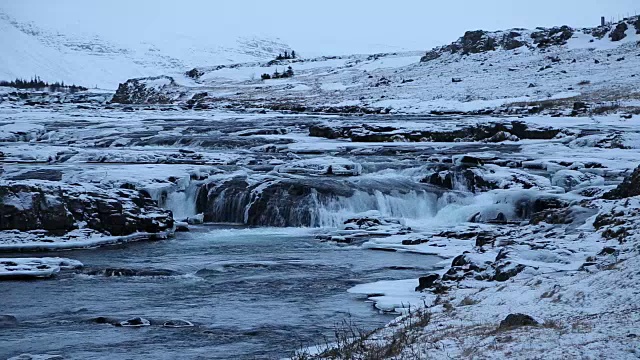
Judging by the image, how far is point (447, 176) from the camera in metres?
20.0

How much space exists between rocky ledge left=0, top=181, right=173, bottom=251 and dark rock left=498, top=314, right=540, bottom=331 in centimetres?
1039

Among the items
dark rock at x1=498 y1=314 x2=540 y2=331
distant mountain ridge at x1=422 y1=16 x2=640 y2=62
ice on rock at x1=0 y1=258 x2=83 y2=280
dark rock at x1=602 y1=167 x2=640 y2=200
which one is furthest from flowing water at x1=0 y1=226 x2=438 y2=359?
distant mountain ridge at x1=422 y1=16 x2=640 y2=62

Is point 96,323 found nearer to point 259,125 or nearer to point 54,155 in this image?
point 54,155

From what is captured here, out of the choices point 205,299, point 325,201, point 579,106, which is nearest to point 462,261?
point 205,299

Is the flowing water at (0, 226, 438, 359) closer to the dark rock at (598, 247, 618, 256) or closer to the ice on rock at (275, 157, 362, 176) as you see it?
the dark rock at (598, 247, 618, 256)

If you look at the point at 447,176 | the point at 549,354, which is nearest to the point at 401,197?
the point at 447,176

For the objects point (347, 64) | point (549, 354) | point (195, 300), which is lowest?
point (195, 300)

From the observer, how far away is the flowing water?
8.18 meters

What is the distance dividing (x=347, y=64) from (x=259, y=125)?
54103 millimetres

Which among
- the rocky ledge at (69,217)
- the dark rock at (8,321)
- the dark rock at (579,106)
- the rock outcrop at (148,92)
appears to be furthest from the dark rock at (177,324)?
the rock outcrop at (148,92)

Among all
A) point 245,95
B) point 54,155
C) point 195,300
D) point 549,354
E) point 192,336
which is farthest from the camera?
point 245,95

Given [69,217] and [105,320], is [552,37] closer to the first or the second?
[69,217]

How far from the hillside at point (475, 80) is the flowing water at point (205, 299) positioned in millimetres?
26294

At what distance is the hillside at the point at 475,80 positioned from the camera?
4378 centimetres
